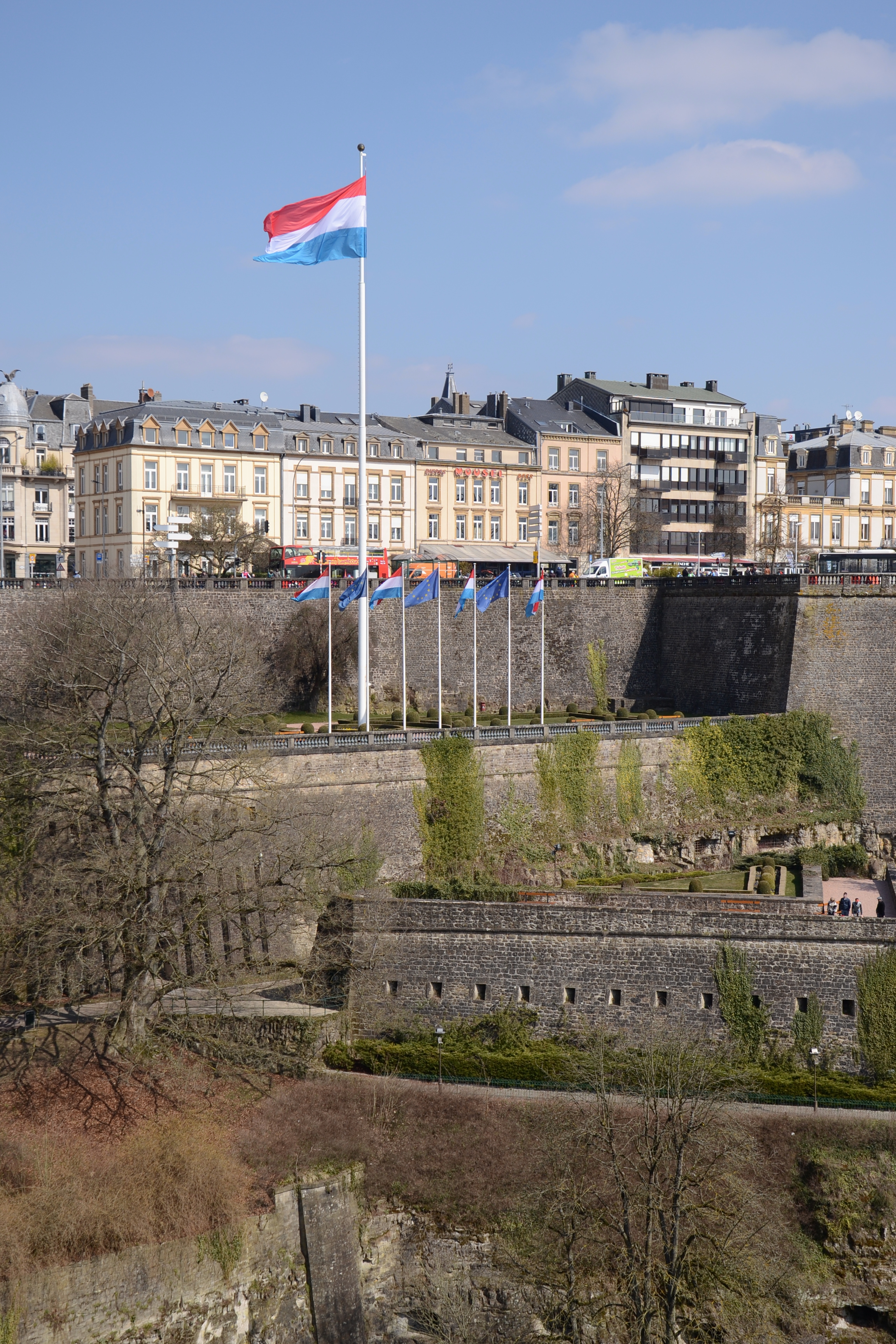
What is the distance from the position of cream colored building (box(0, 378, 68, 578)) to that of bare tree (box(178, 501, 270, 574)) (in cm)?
1642

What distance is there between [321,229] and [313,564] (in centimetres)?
1772

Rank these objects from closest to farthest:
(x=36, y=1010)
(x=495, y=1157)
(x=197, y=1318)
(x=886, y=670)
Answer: (x=197, y=1318)
(x=495, y=1157)
(x=36, y=1010)
(x=886, y=670)

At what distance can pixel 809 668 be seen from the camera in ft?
161

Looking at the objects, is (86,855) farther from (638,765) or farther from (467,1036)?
(638,765)

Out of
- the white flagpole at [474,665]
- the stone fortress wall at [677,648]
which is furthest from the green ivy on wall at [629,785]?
the stone fortress wall at [677,648]

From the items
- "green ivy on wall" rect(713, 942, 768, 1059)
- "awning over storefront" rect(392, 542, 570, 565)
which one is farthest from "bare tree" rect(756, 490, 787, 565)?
"green ivy on wall" rect(713, 942, 768, 1059)

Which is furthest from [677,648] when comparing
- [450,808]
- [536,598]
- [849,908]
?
[849,908]

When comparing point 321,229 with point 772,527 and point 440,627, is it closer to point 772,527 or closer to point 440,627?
point 440,627

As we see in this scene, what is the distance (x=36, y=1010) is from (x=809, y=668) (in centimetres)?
2890

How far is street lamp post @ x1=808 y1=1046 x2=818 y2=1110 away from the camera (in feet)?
97.1

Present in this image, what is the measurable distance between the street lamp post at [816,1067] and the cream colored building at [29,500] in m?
51.7

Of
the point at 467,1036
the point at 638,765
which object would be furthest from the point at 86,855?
the point at 638,765

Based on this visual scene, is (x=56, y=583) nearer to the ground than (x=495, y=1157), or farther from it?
farther from it

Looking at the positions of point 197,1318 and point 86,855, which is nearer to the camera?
point 197,1318
